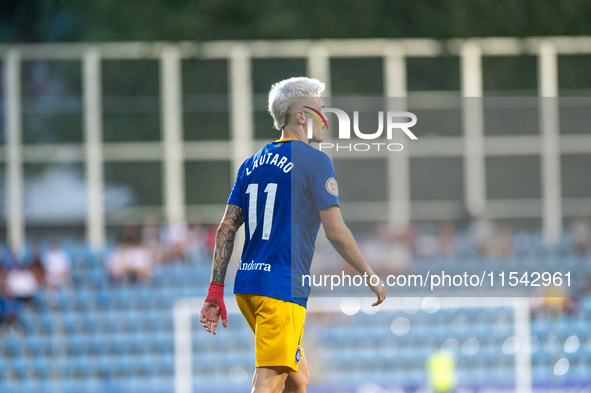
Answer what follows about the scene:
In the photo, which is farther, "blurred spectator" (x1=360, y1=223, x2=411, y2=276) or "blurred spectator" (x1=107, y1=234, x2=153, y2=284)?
"blurred spectator" (x1=107, y1=234, x2=153, y2=284)

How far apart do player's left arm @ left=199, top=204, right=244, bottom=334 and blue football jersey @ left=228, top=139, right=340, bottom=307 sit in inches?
3.5

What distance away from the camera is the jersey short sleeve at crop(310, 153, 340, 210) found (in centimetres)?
343

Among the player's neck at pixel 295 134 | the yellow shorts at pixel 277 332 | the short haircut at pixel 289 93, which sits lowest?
the yellow shorts at pixel 277 332

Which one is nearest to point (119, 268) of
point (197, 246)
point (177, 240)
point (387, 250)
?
point (177, 240)

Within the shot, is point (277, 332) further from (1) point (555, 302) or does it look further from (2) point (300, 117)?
(1) point (555, 302)

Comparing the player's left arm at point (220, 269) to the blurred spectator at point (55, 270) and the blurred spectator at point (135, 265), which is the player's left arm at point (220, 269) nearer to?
the blurred spectator at point (135, 265)

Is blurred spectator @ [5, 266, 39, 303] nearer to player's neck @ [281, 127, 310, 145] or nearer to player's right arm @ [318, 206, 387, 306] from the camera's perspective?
player's neck @ [281, 127, 310, 145]

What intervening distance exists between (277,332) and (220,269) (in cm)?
45

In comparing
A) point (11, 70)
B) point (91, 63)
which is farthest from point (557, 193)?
point (11, 70)

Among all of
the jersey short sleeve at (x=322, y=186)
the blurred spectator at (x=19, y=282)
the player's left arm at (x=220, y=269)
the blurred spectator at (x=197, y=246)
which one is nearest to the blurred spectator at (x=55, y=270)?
the blurred spectator at (x=19, y=282)

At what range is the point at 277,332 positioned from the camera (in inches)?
131

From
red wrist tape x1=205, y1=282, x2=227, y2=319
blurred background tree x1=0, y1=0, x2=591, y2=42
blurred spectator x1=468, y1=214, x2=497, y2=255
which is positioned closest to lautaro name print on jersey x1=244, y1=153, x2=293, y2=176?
red wrist tape x1=205, y1=282, x2=227, y2=319

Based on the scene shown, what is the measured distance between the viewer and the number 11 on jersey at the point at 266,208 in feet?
11.4

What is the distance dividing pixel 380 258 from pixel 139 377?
6.28 metres
